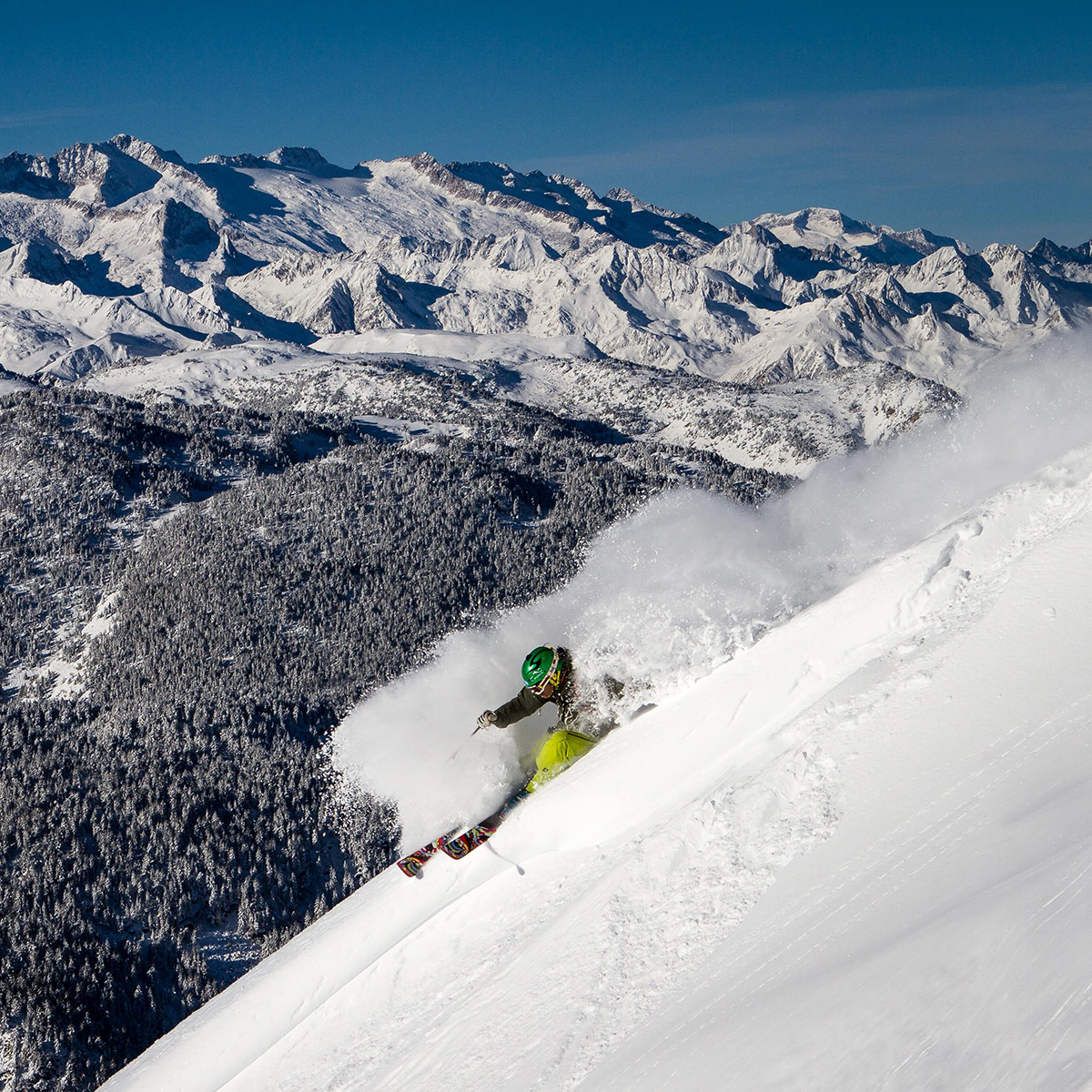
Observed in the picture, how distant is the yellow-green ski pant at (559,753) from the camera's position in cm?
1617

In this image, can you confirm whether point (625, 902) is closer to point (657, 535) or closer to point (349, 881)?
point (657, 535)

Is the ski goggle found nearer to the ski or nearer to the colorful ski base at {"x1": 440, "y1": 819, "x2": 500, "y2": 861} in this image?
the ski

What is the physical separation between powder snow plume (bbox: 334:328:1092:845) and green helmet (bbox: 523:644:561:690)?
46 centimetres

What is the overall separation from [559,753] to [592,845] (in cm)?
248

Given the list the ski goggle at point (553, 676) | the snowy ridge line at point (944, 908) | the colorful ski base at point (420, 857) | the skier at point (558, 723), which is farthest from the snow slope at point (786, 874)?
the ski goggle at point (553, 676)

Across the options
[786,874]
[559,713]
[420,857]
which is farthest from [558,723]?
[786,874]

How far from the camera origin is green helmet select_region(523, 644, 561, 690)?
16.6 m

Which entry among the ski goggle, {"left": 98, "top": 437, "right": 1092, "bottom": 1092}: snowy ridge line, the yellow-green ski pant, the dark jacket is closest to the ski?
{"left": 98, "top": 437, "right": 1092, "bottom": 1092}: snowy ridge line

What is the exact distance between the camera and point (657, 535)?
21266 mm

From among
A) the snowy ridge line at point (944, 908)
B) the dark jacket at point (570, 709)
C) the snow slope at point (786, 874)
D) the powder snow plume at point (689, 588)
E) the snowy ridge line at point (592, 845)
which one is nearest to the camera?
the snowy ridge line at point (944, 908)

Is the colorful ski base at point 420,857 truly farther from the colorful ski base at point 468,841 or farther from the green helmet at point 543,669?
Result: the green helmet at point 543,669

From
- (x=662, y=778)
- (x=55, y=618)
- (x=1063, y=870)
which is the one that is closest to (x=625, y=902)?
(x=662, y=778)

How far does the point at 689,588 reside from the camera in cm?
1789

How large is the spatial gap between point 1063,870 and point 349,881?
332 ft
